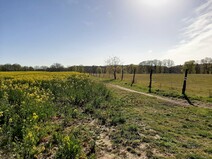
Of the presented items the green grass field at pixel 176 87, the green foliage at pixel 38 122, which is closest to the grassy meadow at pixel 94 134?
the green foliage at pixel 38 122

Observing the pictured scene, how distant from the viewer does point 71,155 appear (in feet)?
15.7

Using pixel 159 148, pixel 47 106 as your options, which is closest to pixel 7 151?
pixel 47 106

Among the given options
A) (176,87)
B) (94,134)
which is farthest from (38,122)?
(176,87)

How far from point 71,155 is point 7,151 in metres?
2.41

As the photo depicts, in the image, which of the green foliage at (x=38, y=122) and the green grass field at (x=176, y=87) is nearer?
the green foliage at (x=38, y=122)

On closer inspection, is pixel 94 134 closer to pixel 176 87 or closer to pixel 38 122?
pixel 38 122

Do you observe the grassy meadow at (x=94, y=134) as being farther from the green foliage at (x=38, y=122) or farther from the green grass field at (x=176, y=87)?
the green grass field at (x=176, y=87)

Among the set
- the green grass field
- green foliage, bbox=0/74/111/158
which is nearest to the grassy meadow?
green foliage, bbox=0/74/111/158

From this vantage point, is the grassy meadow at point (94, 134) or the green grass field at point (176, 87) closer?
the grassy meadow at point (94, 134)

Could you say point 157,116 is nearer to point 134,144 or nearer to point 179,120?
point 179,120

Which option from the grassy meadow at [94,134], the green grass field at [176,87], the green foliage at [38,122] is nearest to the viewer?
the green foliage at [38,122]

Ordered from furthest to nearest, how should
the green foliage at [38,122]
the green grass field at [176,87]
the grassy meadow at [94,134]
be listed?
the green grass field at [176,87], the grassy meadow at [94,134], the green foliage at [38,122]

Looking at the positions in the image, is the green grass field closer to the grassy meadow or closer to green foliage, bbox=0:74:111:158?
the grassy meadow

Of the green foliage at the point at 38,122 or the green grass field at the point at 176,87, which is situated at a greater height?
the green foliage at the point at 38,122
